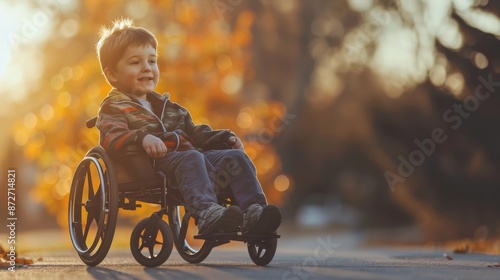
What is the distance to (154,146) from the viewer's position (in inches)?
192

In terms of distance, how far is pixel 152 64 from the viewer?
5.39 meters

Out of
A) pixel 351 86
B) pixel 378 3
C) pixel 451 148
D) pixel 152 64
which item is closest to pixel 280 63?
pixel 351 86

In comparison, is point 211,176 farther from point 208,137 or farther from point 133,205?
point 133,205

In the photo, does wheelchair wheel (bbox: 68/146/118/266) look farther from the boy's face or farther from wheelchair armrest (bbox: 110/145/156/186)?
the boy's face

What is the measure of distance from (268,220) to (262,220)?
0.10 feet

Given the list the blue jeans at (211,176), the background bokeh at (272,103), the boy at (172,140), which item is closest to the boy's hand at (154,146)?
the boy at (172,140)

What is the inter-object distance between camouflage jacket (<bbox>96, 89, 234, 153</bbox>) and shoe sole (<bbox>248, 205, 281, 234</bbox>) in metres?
0.80

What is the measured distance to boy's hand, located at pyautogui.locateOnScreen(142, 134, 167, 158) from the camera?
16.0 ft

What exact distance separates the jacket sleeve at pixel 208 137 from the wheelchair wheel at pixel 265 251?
0.63 m

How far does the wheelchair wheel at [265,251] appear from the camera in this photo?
16.3 ft

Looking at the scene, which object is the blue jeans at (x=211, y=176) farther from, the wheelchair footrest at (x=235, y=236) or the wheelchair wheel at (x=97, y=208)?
the wheelchair wheel at (x=97, y=208)

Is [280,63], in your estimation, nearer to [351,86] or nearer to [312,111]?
[351,86]

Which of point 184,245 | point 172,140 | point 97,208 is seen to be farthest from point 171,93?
point 172,140

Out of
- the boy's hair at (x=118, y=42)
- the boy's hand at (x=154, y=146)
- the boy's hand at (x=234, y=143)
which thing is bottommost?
the boy's hand at (x=154, y=146)
